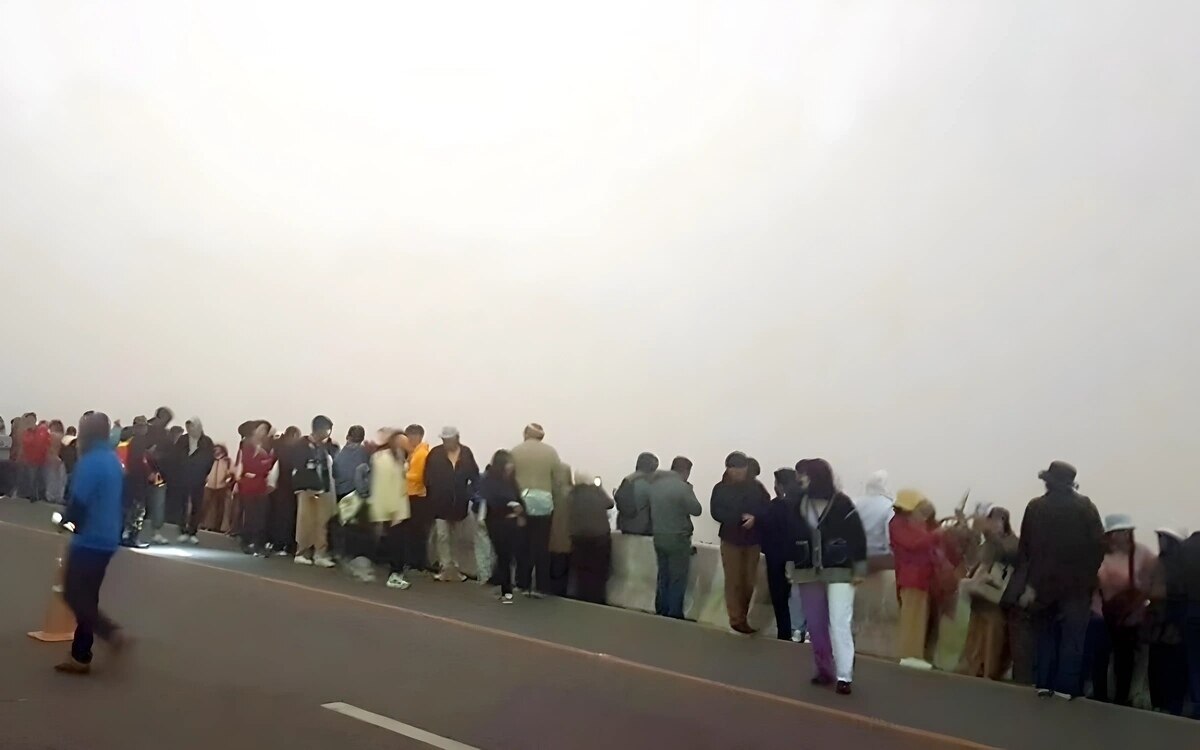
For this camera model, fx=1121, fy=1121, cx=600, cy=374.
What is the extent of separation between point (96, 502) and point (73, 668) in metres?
1.19

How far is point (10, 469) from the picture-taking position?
21.9 metres

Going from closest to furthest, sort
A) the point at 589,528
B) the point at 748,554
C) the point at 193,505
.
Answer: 1. the point at 748,554
2. the point at 589,528
3. the point at 193,505

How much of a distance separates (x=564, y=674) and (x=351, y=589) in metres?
4.37

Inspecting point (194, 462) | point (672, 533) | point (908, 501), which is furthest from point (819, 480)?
point (194, 462)

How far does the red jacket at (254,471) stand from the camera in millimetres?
14820

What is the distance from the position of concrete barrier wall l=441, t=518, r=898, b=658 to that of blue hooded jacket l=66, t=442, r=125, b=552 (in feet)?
18.3

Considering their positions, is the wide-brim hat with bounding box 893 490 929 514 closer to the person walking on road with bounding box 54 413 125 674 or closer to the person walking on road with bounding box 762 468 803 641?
the person walking on road with bounding box 762 468 803 641

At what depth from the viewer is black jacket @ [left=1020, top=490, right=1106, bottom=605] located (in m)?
8.27

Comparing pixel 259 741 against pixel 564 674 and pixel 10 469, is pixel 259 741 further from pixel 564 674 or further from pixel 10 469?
pixel 10 469

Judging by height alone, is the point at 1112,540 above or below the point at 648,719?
above

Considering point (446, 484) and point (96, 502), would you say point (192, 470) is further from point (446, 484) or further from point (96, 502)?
point (96, 502)

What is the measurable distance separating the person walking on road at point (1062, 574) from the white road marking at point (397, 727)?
14.9 ft

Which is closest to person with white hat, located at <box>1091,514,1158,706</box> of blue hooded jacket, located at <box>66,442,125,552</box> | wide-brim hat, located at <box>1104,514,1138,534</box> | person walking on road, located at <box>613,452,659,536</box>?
wide-brim hat, located at <box>1104,514,1138,534</box>

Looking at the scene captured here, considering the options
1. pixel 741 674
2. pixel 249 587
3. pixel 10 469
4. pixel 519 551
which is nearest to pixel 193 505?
pixel 249 587
